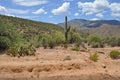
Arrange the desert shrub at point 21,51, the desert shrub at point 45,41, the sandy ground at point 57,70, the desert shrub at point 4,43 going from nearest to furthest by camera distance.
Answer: the sandy ground at point 57,70
the desert shrub at point 21,51
the desert shrub at point 4,43
the desert shrub at point 45,41

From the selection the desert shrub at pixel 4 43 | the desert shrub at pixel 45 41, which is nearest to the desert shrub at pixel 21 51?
the desert shrub at pixel 4 43

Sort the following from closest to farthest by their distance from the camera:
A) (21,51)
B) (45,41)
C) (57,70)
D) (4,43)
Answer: (57,70) < (21,51) < (4,43) < (45,41)

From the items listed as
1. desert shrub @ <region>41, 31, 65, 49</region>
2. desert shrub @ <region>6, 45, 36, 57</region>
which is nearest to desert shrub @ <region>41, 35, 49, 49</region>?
desert shrub @ <region>41, 31, 65, 49</region>

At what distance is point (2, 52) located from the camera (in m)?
28.8

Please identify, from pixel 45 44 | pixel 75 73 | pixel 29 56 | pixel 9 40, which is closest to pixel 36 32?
pixel 45 44

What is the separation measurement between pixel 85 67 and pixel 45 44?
2303 centimetres

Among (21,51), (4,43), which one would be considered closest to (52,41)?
(4,43)

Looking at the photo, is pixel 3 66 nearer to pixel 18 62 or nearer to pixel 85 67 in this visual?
pixel 18 62

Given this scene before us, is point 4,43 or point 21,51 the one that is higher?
point 4,43

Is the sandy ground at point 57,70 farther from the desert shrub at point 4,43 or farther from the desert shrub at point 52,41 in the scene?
the desert shrub at point 52,41

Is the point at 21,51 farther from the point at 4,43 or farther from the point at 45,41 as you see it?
the point at 45,41

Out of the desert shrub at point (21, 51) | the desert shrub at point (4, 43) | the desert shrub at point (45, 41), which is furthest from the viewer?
the desert shrub at point (45, 41)

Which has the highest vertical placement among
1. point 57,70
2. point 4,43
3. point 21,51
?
point 4,43

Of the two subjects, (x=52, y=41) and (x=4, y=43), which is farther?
(x=52, y=41)
